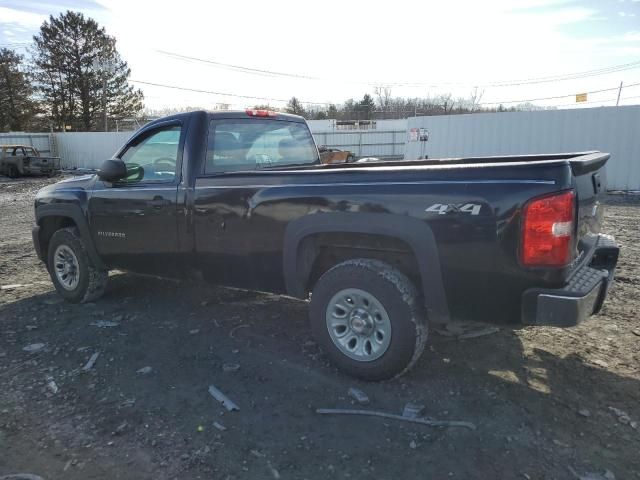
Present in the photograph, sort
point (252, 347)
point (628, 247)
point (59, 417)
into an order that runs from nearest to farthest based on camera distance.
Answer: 1. point (59, 417)
2. point (252, 347)
3. point (628, 247)

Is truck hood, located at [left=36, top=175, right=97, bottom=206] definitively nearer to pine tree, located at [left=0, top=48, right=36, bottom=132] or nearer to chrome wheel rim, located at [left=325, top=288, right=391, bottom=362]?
chrome wheel rim, located at [left=325, top=288, right=391, bottom=362]

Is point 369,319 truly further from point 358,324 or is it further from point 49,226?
point 49,226

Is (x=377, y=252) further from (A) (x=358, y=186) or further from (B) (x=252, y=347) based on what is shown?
(B) (x=252, y=347)

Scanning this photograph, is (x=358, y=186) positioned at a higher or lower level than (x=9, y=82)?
lower

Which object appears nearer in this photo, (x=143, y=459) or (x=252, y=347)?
(x=143, y=459)

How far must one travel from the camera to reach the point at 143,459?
2836mm

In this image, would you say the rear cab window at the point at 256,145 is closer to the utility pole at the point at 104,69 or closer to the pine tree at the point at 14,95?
the utility pole at the point at 104,69

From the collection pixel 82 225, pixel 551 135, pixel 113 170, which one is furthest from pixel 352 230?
pixel 551 135

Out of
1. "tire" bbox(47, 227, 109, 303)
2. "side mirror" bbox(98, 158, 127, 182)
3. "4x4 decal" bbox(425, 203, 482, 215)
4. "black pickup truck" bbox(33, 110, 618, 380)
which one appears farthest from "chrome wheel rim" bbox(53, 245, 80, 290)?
"4x4 decal" bbox(425, 203, 482, 215)

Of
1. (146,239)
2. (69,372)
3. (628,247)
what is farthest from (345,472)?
(628,247)

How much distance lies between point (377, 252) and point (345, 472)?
150cm

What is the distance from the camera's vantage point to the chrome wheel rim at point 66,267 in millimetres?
5465

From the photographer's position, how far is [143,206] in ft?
15.1

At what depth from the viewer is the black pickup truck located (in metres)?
2.88
